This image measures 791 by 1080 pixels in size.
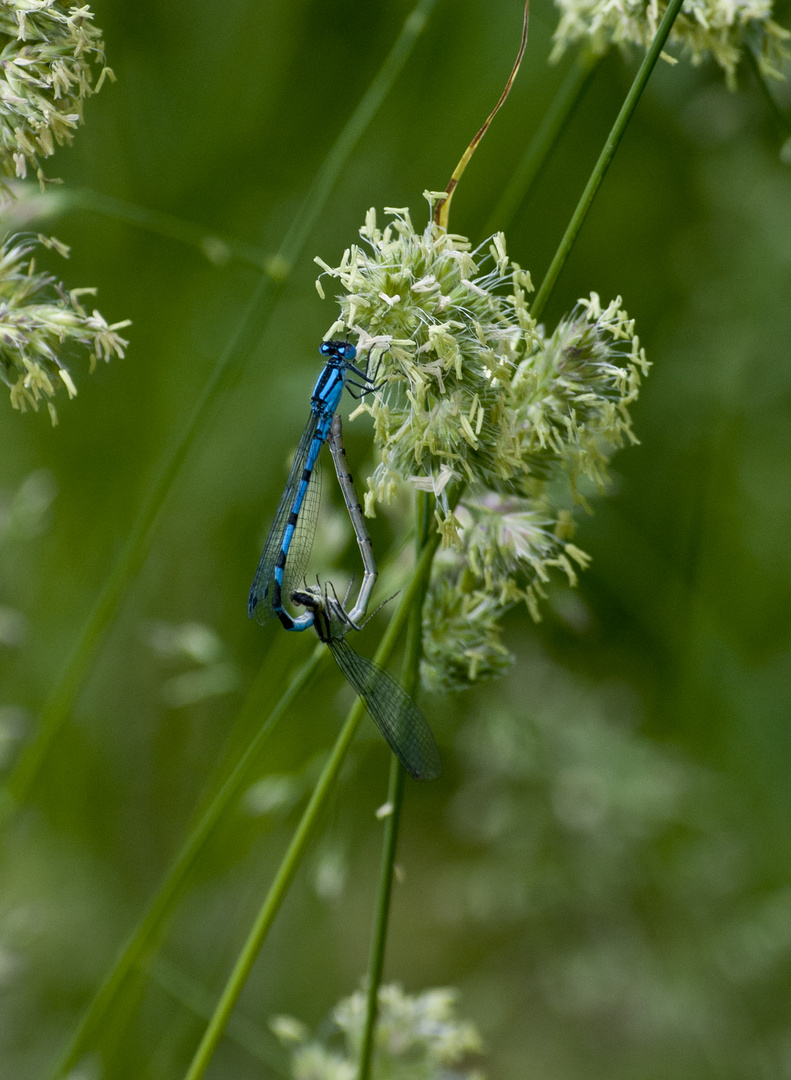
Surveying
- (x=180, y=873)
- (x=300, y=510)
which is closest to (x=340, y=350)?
(x=300, y=510)

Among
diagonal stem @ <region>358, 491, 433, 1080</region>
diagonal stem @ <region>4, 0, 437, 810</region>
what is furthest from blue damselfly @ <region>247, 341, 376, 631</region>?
diagonal stem @ <region>358, 491, 433, 1080</region>

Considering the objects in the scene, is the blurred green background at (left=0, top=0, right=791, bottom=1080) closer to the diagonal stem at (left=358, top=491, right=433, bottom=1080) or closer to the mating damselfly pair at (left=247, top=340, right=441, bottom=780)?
the mating damselfly pair at (left=247, top=340, right=441, bottom=780)

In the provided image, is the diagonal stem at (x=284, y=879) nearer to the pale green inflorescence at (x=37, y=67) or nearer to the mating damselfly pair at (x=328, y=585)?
the mating damselfly pair at (x=328, y=585)

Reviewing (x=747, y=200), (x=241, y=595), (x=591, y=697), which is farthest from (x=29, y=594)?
(x=747, y=200)

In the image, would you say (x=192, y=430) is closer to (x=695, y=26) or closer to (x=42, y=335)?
(x=42, y=335)

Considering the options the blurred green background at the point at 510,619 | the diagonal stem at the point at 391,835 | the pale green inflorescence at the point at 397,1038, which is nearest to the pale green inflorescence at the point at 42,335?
the diagonal stem at the point at 391,835

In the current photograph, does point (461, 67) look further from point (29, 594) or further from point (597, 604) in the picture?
point (29, 594)
